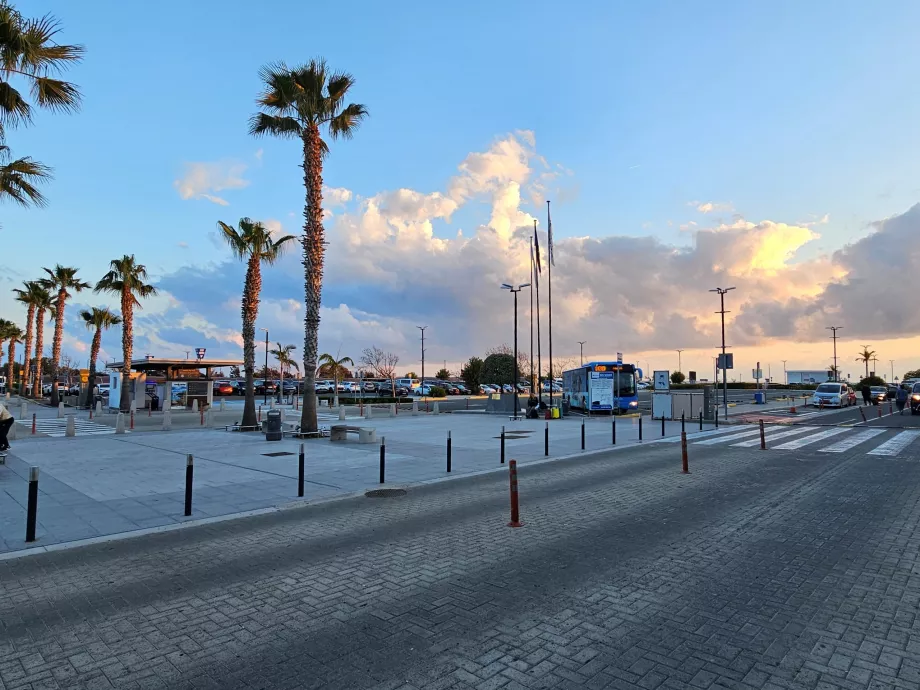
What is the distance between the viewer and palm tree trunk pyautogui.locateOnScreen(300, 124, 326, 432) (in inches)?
795

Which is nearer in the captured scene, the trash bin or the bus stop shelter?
the trash bin

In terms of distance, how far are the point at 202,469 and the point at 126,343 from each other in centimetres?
2462

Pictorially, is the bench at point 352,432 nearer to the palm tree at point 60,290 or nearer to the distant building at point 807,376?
the palm tree at point 60,290

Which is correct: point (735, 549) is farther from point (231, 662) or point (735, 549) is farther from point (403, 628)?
point (231, 662)

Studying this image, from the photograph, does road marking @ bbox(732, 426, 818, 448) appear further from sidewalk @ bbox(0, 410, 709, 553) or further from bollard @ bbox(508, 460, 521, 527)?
bollard @ bbox(508, 460, 521, 527)

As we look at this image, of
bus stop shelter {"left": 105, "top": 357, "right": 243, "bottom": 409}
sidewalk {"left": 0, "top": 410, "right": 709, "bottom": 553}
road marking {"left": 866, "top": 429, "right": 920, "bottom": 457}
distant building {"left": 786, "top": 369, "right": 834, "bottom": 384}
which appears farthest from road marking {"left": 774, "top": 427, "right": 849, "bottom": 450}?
distant building {"left": 786, "top": 369, "right": 834, "bottom": 384}

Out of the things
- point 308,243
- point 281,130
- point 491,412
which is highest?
point 281,130

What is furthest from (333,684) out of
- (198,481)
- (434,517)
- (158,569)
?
(198,481)

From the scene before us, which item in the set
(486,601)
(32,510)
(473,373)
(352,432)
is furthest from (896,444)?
(473,373)

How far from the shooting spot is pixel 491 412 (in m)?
38.0

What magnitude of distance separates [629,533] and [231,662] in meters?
5.06

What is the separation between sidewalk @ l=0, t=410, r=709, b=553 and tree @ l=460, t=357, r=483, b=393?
52.7 metres

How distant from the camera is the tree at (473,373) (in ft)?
248

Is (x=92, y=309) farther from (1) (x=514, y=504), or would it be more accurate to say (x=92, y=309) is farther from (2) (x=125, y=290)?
(1) (x=514, y=504)
